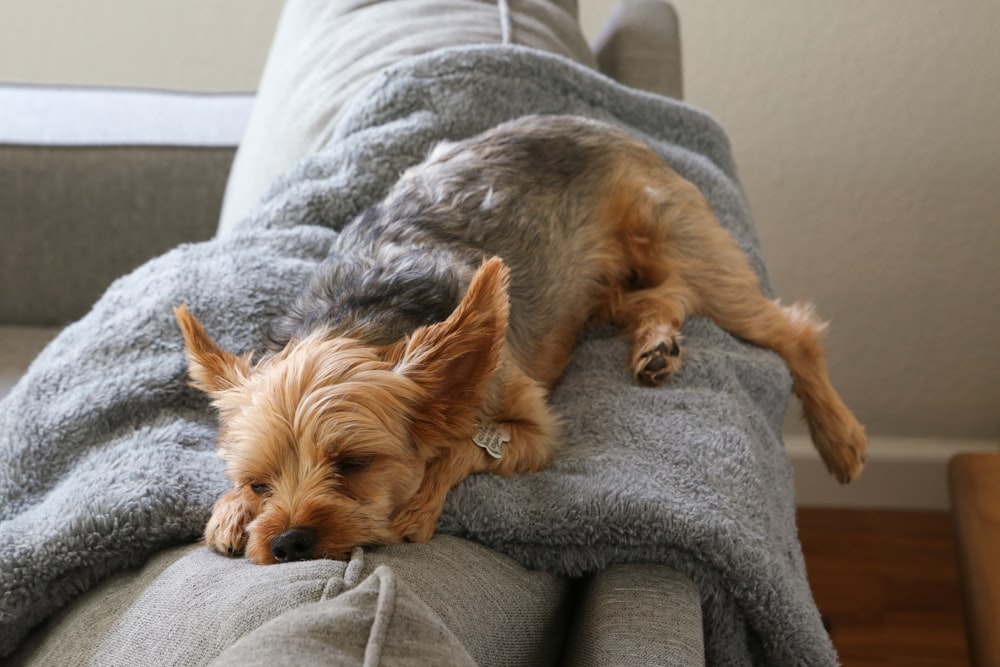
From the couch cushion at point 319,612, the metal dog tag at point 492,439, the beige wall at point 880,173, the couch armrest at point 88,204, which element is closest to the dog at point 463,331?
the metal dog tag at point 492,439

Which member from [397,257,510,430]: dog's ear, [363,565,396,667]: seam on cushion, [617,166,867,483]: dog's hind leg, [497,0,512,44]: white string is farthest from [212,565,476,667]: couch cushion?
[497,0,512,44]: white string

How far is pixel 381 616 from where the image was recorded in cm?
86

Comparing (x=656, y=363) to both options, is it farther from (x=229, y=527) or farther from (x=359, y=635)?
(x=359, y=635)

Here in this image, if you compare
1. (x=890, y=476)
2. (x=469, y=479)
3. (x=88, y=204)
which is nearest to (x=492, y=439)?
(x=469, y=479)

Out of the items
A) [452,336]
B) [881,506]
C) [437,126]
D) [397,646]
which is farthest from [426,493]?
[881,506]

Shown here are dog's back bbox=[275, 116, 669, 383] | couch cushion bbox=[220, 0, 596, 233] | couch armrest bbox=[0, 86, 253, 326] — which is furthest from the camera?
couch armrest bbox=[0, 86, 253, 326]

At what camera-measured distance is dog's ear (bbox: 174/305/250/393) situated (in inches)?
55.6

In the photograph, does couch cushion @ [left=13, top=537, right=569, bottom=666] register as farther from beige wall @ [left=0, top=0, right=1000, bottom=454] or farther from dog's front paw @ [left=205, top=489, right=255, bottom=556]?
beige wall @ [left=0, top=0, right=1000, bottom=454]

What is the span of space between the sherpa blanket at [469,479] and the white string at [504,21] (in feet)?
0.61

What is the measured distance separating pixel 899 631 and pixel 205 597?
2292 mm

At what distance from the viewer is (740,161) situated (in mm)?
3041

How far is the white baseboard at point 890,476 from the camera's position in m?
3.21

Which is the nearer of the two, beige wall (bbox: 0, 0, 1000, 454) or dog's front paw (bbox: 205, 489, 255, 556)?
dog's front paw (bbox: 205, 489, 255, 556)

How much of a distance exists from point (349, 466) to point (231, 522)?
0.54 ft
